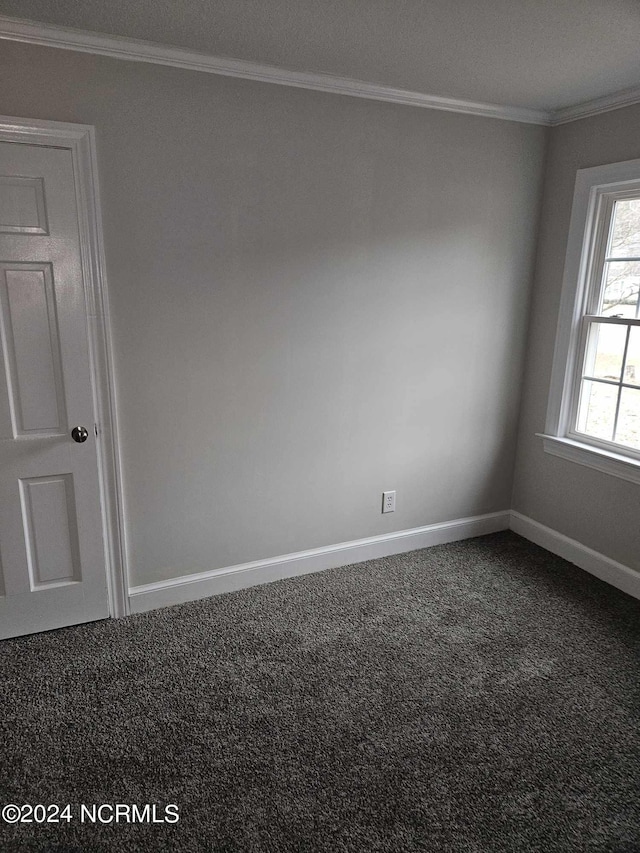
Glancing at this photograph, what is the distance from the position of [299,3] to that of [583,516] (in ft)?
9.40

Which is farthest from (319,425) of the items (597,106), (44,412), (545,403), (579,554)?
(597,106)

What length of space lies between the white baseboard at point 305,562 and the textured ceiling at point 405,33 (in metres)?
2.40

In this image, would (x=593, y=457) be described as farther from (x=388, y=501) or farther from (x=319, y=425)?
(x=319, y=425)

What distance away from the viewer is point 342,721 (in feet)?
7.13

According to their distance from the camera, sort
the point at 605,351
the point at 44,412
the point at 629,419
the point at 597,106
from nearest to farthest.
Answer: the point at 44,412 → the point at 597,106 → the point at 629,419 → the point at 605,351

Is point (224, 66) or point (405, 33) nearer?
point (405, 33)

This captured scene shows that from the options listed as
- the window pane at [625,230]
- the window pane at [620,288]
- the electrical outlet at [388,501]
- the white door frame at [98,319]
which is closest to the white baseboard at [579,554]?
the electrical outlet at [388,501]

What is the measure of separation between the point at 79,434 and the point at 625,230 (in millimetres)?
2901

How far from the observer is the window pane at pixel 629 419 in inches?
121

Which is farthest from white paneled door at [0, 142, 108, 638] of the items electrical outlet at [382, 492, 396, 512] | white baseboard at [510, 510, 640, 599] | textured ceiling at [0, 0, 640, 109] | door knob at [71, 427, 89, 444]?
white baseboard at [510, 510, 640, 599]

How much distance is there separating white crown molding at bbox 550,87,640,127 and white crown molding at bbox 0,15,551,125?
0.18 meters

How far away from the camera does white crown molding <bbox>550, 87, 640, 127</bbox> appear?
2838 millimetres

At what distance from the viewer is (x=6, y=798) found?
72.1 inches

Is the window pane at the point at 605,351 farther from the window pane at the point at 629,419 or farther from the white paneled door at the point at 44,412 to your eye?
the white paneled door at the point at 44,412
